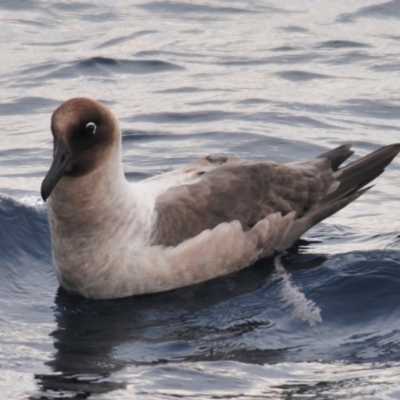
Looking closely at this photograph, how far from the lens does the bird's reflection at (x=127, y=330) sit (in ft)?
24.5

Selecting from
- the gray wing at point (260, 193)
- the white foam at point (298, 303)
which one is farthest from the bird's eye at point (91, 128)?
the white foam at point (298, 303)

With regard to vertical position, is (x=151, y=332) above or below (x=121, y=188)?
below

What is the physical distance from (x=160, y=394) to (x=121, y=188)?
101 inches

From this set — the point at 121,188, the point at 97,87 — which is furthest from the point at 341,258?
the point at 97,87

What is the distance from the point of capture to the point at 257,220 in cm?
983

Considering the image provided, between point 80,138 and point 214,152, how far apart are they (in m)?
4.96

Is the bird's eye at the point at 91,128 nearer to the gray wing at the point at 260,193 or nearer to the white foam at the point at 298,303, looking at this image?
the gray wing at the point at 260,193

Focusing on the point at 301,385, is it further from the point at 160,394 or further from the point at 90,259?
the point at 90,259

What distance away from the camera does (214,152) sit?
13.6 metres

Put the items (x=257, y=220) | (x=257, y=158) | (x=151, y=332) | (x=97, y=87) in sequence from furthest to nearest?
1. (x=97, y=87)
2. (x=257, y=158)
3. (x=257, y=220)
4. (x=151, y=332)

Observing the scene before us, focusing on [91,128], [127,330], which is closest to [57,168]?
[91,128]

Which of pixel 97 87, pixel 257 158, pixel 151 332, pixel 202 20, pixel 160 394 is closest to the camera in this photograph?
pixel 160 394

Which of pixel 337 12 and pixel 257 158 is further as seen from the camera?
pixel 337 12

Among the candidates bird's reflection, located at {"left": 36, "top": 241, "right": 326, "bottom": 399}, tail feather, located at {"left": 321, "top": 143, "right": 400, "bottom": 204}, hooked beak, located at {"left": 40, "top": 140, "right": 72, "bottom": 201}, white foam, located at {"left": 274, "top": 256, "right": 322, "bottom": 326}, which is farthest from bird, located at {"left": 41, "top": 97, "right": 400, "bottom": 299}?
tail feather, located at {"left": 321, "top": 143, "right": 400, "bottom": 204}
